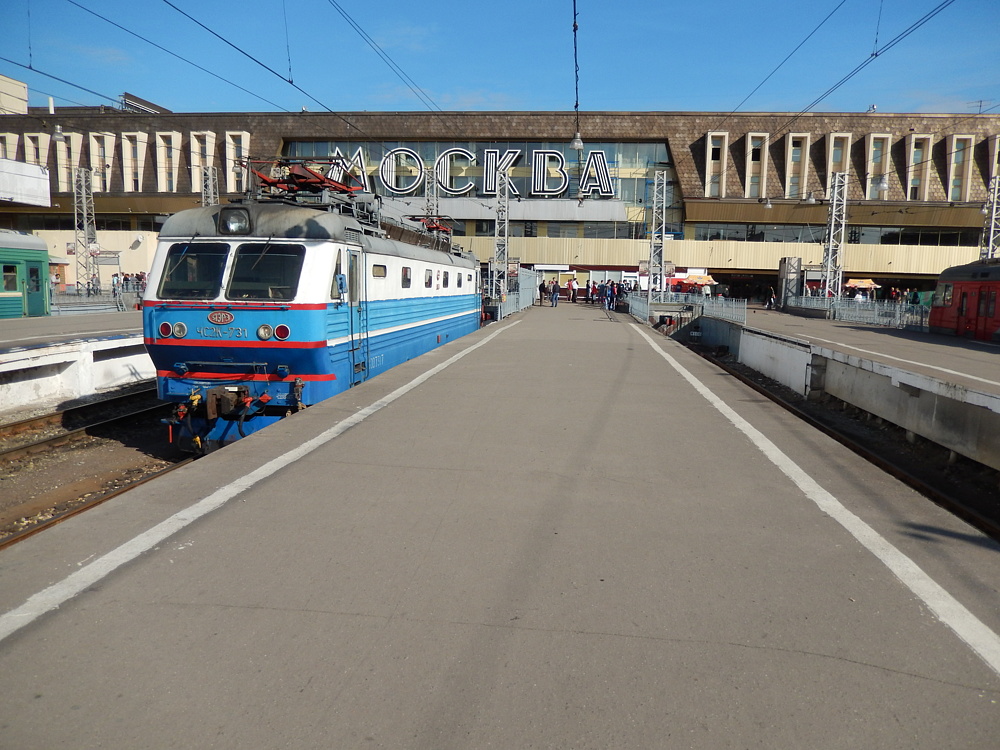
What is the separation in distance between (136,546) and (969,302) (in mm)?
29825

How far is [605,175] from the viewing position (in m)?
58.9

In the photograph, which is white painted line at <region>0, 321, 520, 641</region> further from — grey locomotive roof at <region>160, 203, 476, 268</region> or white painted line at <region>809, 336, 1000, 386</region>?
Answer: white painted line at <region>809, 336, 1000, 386</region>

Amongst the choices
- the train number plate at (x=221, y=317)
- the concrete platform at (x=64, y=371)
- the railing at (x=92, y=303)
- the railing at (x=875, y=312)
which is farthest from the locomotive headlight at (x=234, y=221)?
the railing at (x=875, y=312)

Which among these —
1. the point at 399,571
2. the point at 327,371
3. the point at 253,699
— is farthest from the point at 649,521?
the point at 327,371

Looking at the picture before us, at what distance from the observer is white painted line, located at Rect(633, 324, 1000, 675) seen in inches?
136

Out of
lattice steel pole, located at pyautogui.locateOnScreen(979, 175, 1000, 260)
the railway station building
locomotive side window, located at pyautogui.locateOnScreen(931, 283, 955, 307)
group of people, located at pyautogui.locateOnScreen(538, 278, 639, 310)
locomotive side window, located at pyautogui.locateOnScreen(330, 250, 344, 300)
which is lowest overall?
locomotive side window, located at pyautogui.locateOnScreen(330, 250, 344, 300)

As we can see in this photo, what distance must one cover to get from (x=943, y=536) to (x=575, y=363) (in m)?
9.68

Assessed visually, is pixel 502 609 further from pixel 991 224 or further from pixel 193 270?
pixel 991 224

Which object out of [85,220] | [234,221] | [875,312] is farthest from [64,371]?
[85,220]

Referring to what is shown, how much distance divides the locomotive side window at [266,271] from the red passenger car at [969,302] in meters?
25.1

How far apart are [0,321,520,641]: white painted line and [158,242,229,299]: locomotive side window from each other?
286 centimetres

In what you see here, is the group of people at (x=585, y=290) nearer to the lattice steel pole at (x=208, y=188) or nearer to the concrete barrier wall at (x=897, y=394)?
the lattice steel pole at (x=208, y=188)

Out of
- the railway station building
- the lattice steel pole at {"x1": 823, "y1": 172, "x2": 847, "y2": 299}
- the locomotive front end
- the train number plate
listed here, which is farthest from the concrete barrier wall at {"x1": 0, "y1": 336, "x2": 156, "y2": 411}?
the railway station building

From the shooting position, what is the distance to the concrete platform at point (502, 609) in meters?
2.82
